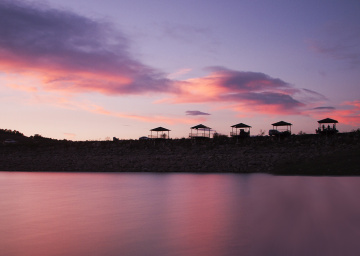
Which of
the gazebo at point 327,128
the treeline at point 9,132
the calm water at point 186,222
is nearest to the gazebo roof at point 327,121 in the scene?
the gazebo at point 327,128

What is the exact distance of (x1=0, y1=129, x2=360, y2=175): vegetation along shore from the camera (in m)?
42.5

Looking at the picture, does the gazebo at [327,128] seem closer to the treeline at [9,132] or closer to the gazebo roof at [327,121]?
the gazebo roof at [327,121]

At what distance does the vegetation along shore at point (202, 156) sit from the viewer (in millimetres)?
42531

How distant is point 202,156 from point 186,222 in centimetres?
3675

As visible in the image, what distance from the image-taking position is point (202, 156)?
52188mm

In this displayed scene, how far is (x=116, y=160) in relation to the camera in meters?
Answer: 55.0

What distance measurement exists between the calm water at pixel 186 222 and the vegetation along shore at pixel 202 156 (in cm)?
1840

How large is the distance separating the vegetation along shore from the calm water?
60.4 ft

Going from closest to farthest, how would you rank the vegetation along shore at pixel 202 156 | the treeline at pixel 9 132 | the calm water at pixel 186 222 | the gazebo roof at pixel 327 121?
the calm water at pixel 186 222
the vegetation along shore at pixel 202 156
the gazebo roof at pixel 327 121
the treeline at pixel 9 132

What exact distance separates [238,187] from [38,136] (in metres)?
84.1

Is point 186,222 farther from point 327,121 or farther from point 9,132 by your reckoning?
point 9,132

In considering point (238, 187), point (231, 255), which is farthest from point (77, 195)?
point (231, 255)

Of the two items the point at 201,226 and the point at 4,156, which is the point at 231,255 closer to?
the point at 201,226

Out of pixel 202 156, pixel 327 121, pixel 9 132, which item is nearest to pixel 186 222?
pixel 202 156
